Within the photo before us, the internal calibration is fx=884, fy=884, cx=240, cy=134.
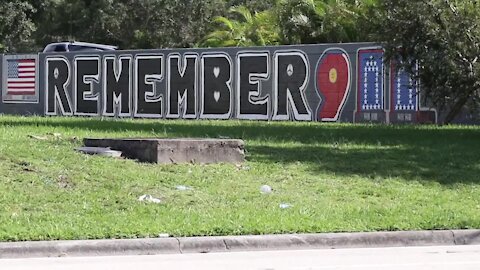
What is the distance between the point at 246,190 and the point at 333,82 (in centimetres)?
1561

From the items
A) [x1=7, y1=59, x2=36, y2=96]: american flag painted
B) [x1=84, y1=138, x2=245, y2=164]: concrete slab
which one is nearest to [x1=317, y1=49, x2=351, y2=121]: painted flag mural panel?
[x1=7, y1=59, x2=36, y2=96]: american flag painted

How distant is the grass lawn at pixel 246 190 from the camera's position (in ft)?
36.6

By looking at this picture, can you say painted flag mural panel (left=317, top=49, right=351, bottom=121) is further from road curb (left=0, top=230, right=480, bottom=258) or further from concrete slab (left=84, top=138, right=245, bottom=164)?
road curb (left=0, top=230, right=480, bottom=258)

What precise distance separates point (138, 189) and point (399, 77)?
15.9 metres

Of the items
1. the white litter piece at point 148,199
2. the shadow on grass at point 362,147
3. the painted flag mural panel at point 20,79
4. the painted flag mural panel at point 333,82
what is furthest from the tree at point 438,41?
the painted flag mural panel at point 20,79

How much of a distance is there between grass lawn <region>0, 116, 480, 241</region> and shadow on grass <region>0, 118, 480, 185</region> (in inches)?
1.5

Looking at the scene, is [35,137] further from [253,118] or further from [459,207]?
[253,118]

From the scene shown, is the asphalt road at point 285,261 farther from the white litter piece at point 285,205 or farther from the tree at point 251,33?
the tree at point 251,33

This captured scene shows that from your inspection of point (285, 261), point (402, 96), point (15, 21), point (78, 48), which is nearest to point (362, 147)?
point (285, 261)

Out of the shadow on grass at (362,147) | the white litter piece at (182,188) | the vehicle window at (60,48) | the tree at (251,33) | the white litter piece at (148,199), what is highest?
the tree at (251,33)

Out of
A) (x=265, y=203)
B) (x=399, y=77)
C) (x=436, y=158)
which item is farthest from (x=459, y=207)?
(x=399, y=77)

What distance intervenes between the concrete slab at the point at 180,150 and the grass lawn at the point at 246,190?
0.28m

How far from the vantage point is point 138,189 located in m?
13.0

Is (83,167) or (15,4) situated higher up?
(15,4)
